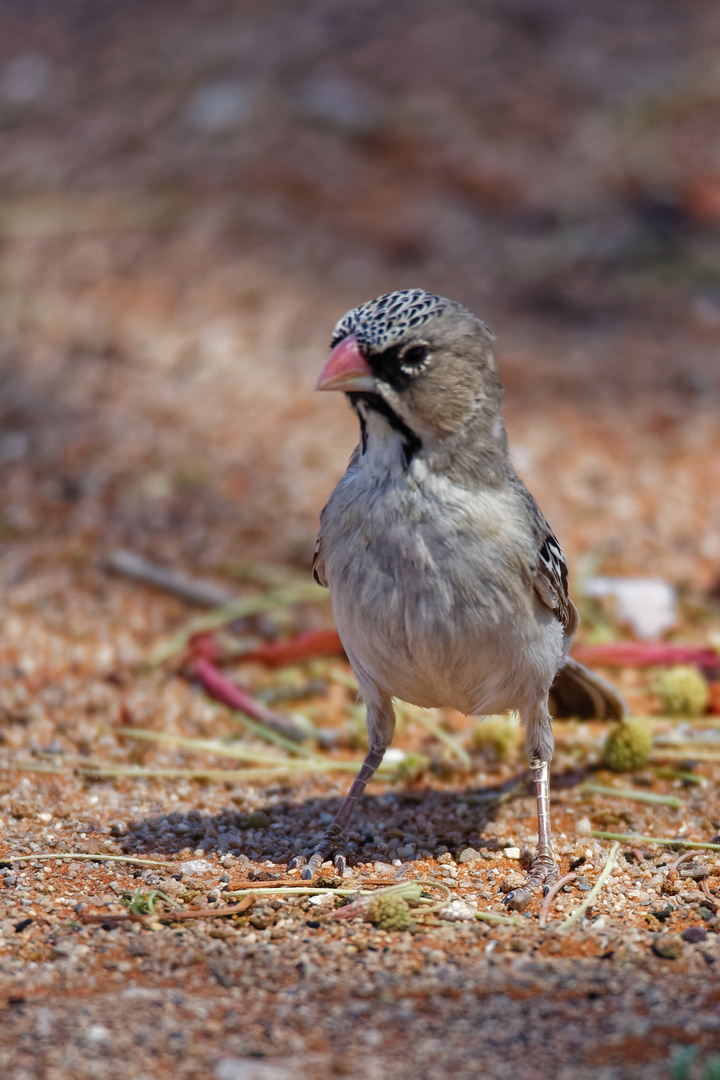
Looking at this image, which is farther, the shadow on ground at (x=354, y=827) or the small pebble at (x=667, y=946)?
the shadow on ground at (x=354, y=827)

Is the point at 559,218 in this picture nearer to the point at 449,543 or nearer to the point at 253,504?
the point at 253,504

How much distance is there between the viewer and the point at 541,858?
12.5 ft

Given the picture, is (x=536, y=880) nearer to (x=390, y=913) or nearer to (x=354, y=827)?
(x=390, y=913)

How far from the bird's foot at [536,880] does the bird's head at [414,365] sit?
1390mm

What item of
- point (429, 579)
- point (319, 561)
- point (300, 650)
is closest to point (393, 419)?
point (429, 579)

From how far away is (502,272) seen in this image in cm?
873

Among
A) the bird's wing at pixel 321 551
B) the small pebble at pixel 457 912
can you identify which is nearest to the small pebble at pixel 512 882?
the small pebble at pixel 457 912

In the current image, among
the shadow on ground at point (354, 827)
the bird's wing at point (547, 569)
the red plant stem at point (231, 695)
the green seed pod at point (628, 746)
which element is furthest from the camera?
the red plant stem at point (231, 695)

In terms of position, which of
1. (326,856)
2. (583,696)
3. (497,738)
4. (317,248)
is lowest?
(326,856)

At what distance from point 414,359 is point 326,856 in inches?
64.9

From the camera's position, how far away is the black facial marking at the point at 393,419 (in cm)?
357

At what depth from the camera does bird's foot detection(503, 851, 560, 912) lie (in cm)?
350

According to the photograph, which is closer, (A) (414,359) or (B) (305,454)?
(A) (414,359)

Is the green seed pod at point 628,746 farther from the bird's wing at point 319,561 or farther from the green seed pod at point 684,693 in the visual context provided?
the bird's wing at point 319,561
